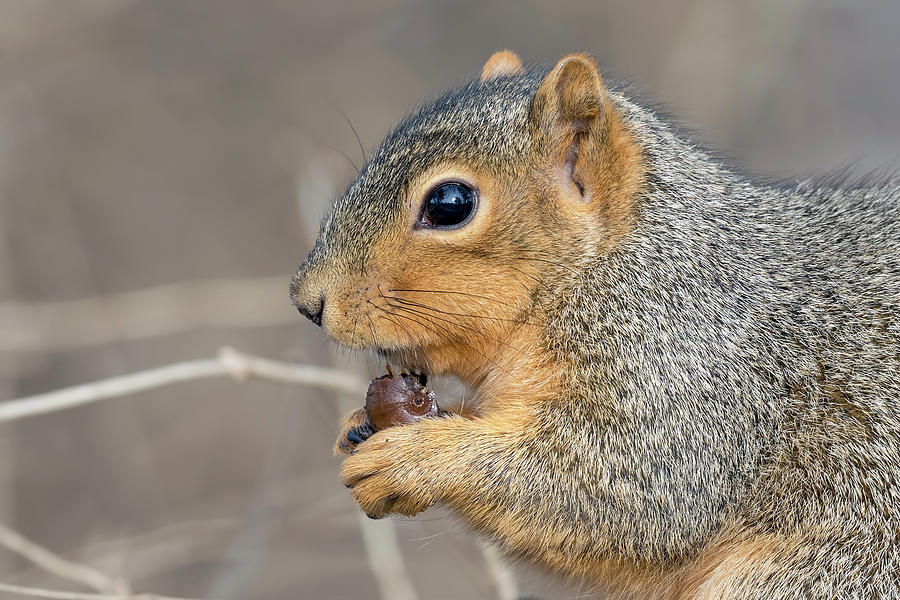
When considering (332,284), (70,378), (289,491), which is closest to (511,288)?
(332,284)

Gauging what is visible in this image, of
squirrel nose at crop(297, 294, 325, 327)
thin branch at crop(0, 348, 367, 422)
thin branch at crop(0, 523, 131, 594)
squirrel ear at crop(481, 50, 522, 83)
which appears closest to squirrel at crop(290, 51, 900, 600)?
squirrel nose at crop(297, 294, 325, 327)

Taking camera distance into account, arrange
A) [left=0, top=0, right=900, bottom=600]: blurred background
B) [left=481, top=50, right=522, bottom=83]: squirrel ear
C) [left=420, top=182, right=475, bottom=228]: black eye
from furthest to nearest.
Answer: [left=0, top=0, right=900, bottom=600]: blurred background → [left=481, top=50, right=522, bottom=83]: squirrel ear → [left=420, top=182, right=475, bottom=228]: black eye

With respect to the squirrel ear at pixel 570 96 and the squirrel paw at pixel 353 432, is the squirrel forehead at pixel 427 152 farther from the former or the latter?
the squirrel paw at pixel 353 432

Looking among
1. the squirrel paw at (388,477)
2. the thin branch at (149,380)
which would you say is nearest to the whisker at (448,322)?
the squirrel paw at (388,477)

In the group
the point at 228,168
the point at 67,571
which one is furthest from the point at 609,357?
the point at 228,168

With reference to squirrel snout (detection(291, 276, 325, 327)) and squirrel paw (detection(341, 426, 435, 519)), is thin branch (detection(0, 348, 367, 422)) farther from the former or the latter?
squirrel paw (detection(341, 426, 435, 519))

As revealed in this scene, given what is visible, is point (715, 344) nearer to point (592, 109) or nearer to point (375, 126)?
point (592, 109)
